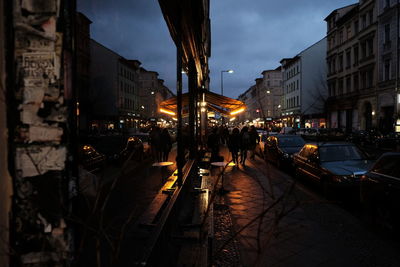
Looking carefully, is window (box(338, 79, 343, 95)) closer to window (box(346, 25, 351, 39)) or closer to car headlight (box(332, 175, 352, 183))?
window (box(346, 25, 351, 39))

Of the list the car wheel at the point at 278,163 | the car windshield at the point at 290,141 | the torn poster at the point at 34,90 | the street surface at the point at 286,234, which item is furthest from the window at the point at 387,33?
the torn poster at the point at 34,90

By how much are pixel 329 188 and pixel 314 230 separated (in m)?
2.82

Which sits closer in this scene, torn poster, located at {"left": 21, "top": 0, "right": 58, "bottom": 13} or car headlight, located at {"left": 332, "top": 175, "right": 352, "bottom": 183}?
torn poster, located at {"left": 21, "top": 0, "right": 58, "bottom": 13}

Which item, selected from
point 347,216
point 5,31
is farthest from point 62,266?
point 347,216

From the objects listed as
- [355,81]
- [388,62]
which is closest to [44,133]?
[388,62]

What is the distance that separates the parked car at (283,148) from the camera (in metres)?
13.5

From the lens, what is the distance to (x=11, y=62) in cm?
145

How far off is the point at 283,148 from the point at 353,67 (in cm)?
3187

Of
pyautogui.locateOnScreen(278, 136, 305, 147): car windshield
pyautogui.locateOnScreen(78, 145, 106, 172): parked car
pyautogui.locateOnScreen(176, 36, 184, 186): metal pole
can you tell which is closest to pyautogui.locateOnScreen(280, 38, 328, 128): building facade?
pyautogui.locateOnScreen(278, 136, 305, 147): car windshield

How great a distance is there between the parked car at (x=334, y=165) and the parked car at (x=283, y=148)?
3.28m

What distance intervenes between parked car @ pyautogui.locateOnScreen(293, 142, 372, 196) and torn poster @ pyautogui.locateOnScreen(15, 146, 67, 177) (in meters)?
Answer: 6.75

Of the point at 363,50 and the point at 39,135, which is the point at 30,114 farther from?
the point at 363,50

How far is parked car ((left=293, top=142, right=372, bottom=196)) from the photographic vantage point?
24.8 ft

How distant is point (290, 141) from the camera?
49.9ft
